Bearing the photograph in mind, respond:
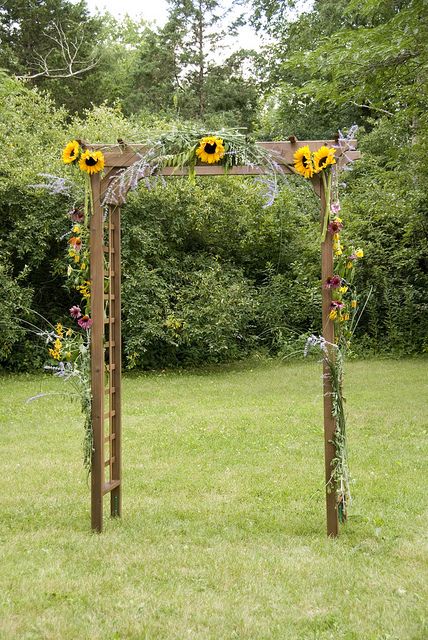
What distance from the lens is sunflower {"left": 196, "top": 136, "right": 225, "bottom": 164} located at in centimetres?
448

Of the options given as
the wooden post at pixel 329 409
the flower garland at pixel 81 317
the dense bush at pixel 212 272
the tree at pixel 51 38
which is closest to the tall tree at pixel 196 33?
the tree at pixel 51 38

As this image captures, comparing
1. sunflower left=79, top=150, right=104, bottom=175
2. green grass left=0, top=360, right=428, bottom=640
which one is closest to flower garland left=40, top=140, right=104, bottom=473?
sunflower left=79, top=150, right=104, bottom=175

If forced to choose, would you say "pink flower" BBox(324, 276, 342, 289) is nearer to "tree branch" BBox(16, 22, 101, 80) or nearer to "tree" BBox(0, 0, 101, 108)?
"tree branch" BBox(16, 22, 101, 80)

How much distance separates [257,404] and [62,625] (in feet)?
21.1

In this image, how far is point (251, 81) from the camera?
2259cm

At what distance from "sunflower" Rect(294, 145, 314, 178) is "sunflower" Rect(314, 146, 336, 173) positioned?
33 mm

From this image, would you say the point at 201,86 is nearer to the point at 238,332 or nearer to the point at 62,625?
the point at 238,332

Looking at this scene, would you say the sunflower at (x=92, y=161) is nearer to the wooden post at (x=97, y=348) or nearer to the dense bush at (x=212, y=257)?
the wooden post at (x=97, y=348)

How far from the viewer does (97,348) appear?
479cm

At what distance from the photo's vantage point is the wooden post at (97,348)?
4762 mm

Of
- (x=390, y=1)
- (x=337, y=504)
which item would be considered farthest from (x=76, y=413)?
(x=390, y=1)

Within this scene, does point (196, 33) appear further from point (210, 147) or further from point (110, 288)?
point (210, 147)

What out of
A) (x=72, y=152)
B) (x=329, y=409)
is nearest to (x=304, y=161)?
(x=72, y=152)

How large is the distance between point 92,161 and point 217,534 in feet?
8.39
